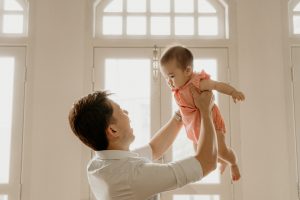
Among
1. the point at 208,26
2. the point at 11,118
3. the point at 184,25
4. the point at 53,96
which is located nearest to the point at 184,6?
the point at 184,25

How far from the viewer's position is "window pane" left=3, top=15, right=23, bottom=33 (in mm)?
→ 3768

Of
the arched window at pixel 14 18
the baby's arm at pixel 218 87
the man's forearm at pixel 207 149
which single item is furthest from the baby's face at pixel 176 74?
the arched window at pixel 14 18

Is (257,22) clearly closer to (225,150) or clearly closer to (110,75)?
(110,75)

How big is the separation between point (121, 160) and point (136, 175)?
0.09 metres

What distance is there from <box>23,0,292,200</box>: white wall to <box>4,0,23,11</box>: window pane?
0.22m

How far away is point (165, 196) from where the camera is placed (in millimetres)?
3508

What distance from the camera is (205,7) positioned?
3.83 meters

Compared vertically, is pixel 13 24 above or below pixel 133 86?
above

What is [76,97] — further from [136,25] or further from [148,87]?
[136,25]

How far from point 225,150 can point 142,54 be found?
196 centimetres

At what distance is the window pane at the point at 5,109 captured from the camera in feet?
11.7

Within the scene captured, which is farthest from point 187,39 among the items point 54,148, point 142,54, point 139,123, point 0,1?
point 0,1

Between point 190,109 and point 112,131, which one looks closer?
point 112,131

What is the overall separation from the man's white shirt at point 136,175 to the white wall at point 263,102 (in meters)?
2.32
